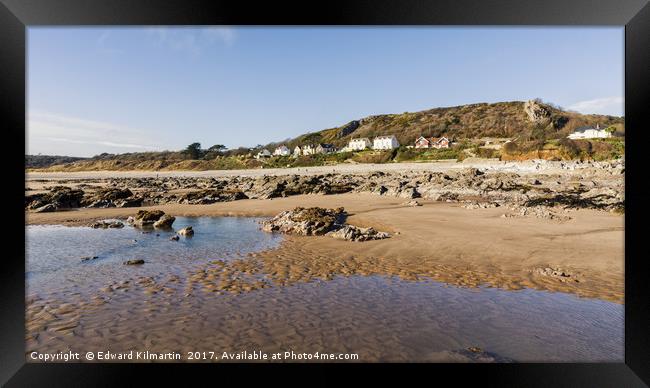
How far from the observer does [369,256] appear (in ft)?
26.0

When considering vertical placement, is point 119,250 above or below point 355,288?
above

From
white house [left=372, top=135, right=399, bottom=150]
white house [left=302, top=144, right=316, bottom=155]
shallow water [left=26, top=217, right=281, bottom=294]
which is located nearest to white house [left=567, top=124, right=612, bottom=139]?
white house [left=372, top=135, right=399, bottom=150]

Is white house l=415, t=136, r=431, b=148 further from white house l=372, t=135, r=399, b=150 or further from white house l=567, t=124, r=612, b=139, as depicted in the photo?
white house l=567, t=124, r=612, b=139

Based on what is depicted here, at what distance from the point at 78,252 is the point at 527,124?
6846cm

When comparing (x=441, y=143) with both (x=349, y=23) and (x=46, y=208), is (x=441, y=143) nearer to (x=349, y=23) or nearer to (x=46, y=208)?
(x=46, y=208)

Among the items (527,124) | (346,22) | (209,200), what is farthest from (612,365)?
(527,124)

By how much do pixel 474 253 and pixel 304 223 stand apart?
17.1 ft

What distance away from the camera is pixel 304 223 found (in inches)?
420

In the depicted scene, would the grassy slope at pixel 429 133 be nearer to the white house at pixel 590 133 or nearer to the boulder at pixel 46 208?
the white house at pixel 590 133

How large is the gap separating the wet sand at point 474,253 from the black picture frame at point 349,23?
219 centimetres

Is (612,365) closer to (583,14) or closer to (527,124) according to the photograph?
(583,14)

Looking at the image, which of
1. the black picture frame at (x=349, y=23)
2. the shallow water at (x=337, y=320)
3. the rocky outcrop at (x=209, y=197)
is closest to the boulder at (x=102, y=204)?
the rocky outcrop at (x=209, y=197)

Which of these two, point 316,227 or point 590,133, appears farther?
point 590,133

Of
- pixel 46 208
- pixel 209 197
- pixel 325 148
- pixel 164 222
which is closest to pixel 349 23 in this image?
pixel 164 222
